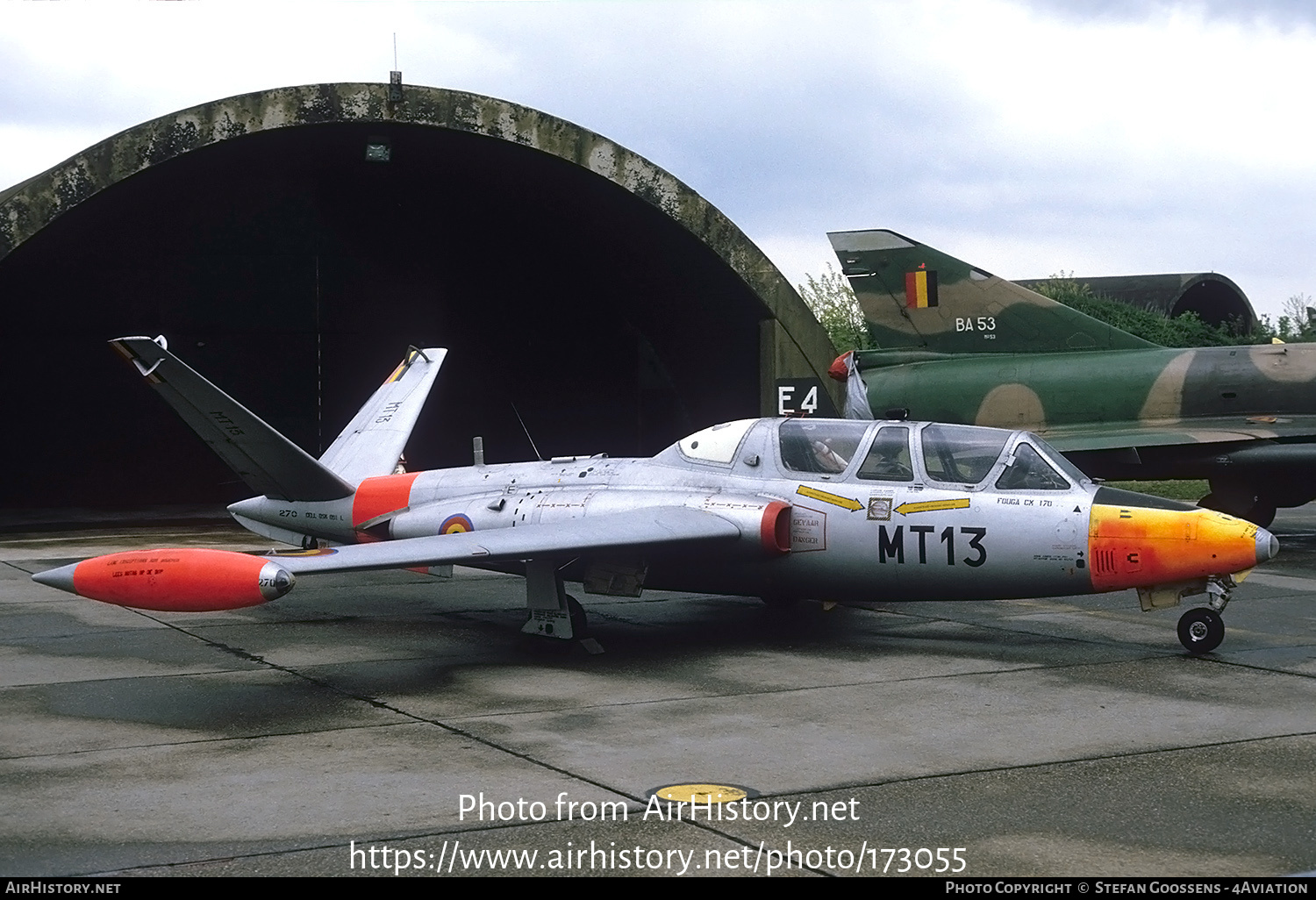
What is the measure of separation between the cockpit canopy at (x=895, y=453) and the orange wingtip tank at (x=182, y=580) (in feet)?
14.9

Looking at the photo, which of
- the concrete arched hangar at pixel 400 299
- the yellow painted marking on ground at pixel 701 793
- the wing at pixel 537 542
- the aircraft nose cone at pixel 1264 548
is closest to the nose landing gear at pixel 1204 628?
the aircraft nose cone at pixel 1264 548

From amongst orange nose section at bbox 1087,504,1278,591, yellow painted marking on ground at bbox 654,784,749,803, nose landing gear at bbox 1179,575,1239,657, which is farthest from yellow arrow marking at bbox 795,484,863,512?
yellow painted marking on ground at bbox 654,784,749,803

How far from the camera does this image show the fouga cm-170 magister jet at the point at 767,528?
9.85m

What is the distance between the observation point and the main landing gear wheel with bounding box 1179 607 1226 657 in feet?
34.7

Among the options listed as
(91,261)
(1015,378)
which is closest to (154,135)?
(91,261)

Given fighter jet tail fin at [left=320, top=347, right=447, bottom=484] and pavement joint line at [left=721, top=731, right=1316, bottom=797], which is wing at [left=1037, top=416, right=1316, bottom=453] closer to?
fighter jet tail fin at [left=320, top=347, right=447, bottom=484]

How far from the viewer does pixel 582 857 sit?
5.82 metres

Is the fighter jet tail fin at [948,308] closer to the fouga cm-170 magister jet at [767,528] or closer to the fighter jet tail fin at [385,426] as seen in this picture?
the fighter jet tail fin at [385,426]

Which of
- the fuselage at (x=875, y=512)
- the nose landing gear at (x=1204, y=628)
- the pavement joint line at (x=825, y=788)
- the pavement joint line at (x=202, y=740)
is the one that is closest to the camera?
the pavement joint line at (x=825, y=788)

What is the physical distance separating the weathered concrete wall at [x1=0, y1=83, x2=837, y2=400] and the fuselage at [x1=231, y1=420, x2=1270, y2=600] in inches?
405

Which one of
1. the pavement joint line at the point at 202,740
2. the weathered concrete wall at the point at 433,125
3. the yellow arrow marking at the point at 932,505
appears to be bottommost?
the pavement joint line at the point at 202,740

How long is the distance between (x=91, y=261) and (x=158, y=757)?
80.1ft

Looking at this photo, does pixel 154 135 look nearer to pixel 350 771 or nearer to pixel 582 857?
pixel 350 771
